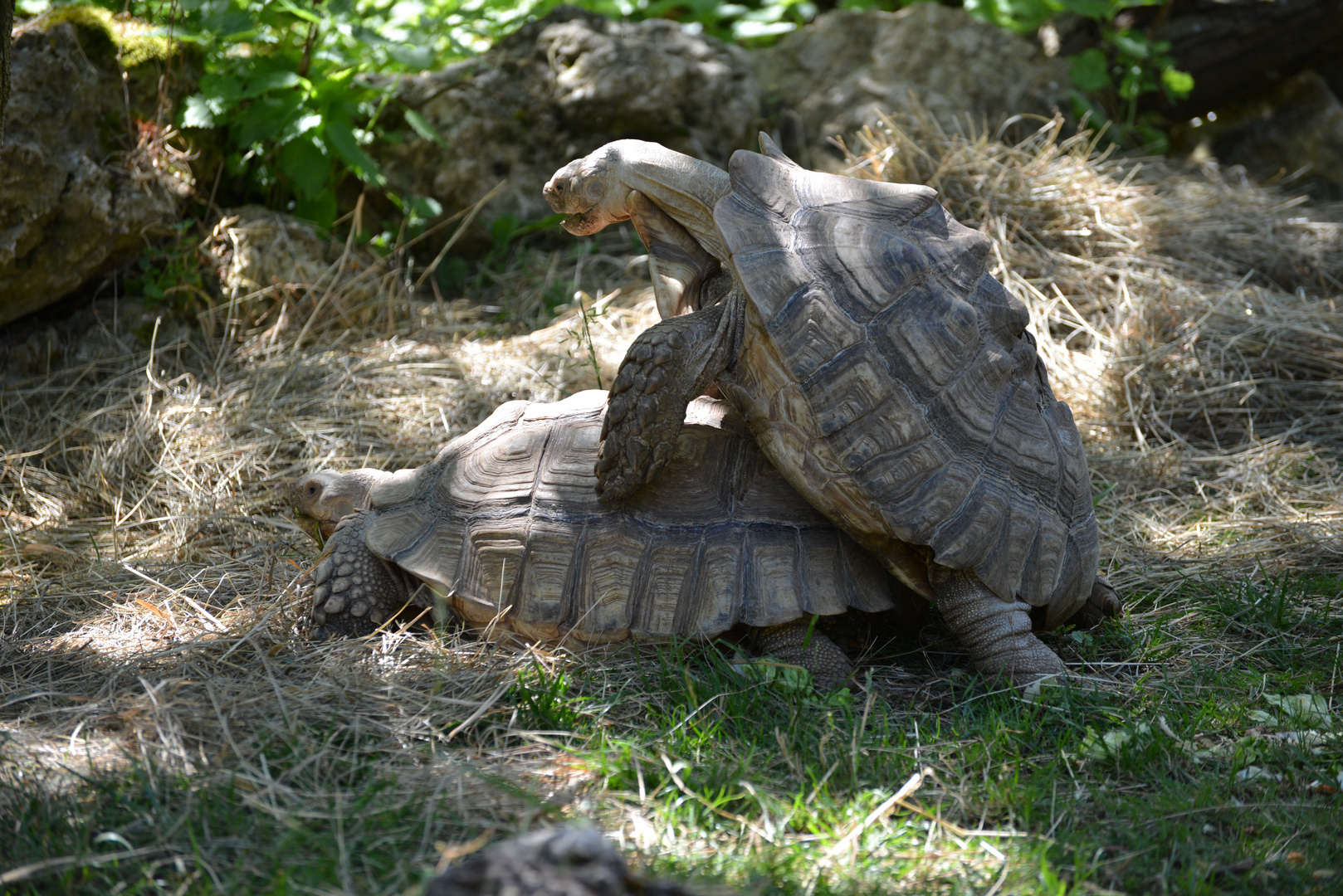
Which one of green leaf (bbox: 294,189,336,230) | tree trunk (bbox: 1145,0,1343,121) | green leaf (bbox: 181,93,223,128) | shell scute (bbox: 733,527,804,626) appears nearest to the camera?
shell scute (bbox: 733,527,804,626)

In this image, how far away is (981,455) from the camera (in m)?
2.92

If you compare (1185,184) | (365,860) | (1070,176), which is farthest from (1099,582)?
(1185,184)

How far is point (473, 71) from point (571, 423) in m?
4.02

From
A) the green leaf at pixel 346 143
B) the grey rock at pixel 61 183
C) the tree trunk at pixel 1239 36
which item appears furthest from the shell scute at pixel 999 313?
the tree trunk at pixel 1239 36

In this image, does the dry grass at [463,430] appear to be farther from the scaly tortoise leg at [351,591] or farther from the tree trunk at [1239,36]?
the tree trunk at [1239,36]

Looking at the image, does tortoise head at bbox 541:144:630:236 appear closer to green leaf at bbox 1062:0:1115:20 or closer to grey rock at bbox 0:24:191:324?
grey rock at bbox 0:24:191:324

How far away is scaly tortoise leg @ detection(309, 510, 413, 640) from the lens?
10.4 feet

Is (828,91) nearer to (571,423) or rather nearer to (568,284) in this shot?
(568,284)

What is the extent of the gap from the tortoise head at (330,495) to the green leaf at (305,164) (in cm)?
233

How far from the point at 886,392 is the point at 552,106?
175 inches

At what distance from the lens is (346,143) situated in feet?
17.1

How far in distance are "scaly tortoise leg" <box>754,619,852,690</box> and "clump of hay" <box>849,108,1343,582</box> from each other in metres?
1.43

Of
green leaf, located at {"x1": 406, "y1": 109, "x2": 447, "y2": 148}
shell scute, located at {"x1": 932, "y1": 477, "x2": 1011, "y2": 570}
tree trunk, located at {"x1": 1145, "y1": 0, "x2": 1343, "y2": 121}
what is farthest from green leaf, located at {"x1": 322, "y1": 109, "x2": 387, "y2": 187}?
tree trunk, located at {"x1": 1145, "y1": 0, "x2": 1343, "y2": 121}

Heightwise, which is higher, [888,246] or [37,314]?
[888,246]
